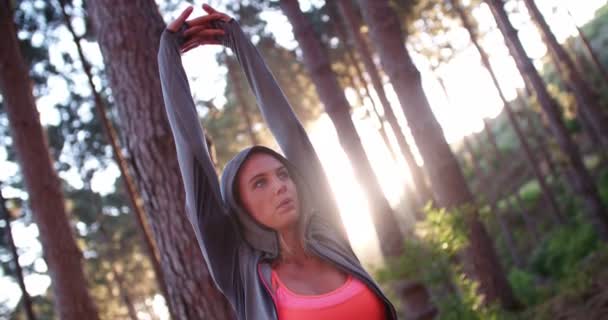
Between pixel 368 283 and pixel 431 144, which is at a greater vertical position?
pixel 431 144

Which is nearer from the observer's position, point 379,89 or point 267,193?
point 267,193

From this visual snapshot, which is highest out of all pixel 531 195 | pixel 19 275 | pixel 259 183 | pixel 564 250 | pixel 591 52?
pixel 591 52

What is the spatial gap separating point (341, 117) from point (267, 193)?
7246mm

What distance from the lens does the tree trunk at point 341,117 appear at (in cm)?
936

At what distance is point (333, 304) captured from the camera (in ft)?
6.68

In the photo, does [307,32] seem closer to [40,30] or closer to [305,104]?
[40,30]

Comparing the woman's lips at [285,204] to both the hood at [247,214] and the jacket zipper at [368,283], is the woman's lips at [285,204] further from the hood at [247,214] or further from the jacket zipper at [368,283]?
the jacket zipper at [368,283]

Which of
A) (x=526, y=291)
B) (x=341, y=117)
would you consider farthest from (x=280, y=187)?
(x=526, y=291)

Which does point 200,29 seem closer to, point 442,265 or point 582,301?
point 442,265

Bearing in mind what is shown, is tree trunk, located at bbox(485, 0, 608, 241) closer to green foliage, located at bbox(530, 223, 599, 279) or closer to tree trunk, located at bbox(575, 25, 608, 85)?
green foliage, located at bbox(530, 223, 599, 279)

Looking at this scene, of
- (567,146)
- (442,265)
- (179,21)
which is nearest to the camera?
(179,21)

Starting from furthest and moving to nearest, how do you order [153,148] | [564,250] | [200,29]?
1. [564,250]
2. [153,148]
3. [200,29]

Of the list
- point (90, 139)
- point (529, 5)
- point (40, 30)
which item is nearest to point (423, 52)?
point (529, 5)

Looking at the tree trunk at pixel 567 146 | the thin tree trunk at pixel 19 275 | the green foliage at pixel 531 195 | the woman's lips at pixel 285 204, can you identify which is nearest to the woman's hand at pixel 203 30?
the woman's lips at pixel 285 204
